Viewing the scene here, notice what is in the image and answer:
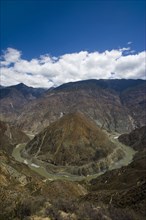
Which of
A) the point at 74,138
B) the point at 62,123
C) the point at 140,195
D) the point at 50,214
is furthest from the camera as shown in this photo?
the point at 62,123

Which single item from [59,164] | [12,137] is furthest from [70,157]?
[12,137]

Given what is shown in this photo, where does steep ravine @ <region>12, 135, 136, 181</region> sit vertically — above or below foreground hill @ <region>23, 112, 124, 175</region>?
below

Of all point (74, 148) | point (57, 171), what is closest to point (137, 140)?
point (74, 148)

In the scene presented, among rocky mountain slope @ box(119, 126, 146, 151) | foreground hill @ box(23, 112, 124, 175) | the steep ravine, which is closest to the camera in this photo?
the steep ravine

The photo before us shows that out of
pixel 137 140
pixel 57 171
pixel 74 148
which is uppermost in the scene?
pixel 74 148

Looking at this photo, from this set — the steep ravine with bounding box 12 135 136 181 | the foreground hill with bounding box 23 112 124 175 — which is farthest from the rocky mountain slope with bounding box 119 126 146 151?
the foreground hill with bounding box 23 112 124 175

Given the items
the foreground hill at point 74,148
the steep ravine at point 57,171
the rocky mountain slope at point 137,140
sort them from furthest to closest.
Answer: the rocky mountain slope at point 137,140, the foreground hill at point 74,148, the steep ravine at point 57,171

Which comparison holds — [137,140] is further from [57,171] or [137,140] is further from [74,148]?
[57,171]

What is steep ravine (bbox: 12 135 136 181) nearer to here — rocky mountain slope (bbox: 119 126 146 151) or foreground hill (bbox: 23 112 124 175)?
foreground hill (bbox: 23 112 124 175)

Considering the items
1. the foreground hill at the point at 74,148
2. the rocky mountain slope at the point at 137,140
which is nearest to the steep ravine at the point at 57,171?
the foreground hill at the point at 74,148

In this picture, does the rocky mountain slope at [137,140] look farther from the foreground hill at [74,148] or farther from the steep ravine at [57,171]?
the foreground hill at [74,148]

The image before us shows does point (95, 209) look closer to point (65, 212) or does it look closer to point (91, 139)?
point (65, 212)
